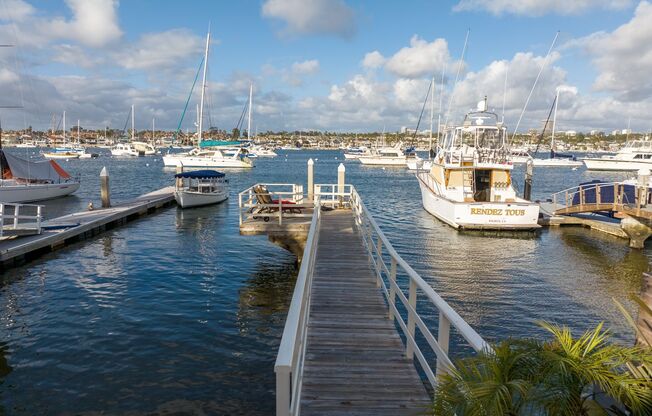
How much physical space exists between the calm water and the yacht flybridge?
3.22 ft

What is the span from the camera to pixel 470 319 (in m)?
11.6

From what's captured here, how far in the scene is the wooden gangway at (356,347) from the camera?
402cm

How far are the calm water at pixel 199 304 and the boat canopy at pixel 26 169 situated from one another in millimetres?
16445

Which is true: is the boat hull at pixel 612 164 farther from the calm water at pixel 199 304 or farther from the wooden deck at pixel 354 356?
the wooden deck at pixel 354 356

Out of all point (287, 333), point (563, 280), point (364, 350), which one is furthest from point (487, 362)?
point (563, 280)

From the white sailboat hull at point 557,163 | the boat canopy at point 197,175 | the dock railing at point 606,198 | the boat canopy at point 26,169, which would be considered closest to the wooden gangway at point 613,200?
the dock railing at point 606,198

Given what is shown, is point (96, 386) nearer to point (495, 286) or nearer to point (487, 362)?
point (487, 362)

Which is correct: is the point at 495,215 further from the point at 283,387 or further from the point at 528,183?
the point at 283,387

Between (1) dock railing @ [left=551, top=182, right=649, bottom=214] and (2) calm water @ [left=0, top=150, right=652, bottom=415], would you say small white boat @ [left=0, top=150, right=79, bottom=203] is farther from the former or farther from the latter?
(1) dock railing @ [left=551, top=182, right=649, bottom=214]

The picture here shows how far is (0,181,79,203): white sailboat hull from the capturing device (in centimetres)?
3058

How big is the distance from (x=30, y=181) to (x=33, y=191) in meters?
1.40

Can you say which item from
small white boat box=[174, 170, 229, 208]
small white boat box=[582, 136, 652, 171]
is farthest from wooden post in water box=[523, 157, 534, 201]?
small white boat box=[582, 136, 652, 171]

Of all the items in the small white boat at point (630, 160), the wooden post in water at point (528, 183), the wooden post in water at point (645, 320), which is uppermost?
the small white boat at point (630, 160)

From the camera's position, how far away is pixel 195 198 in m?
30.6
